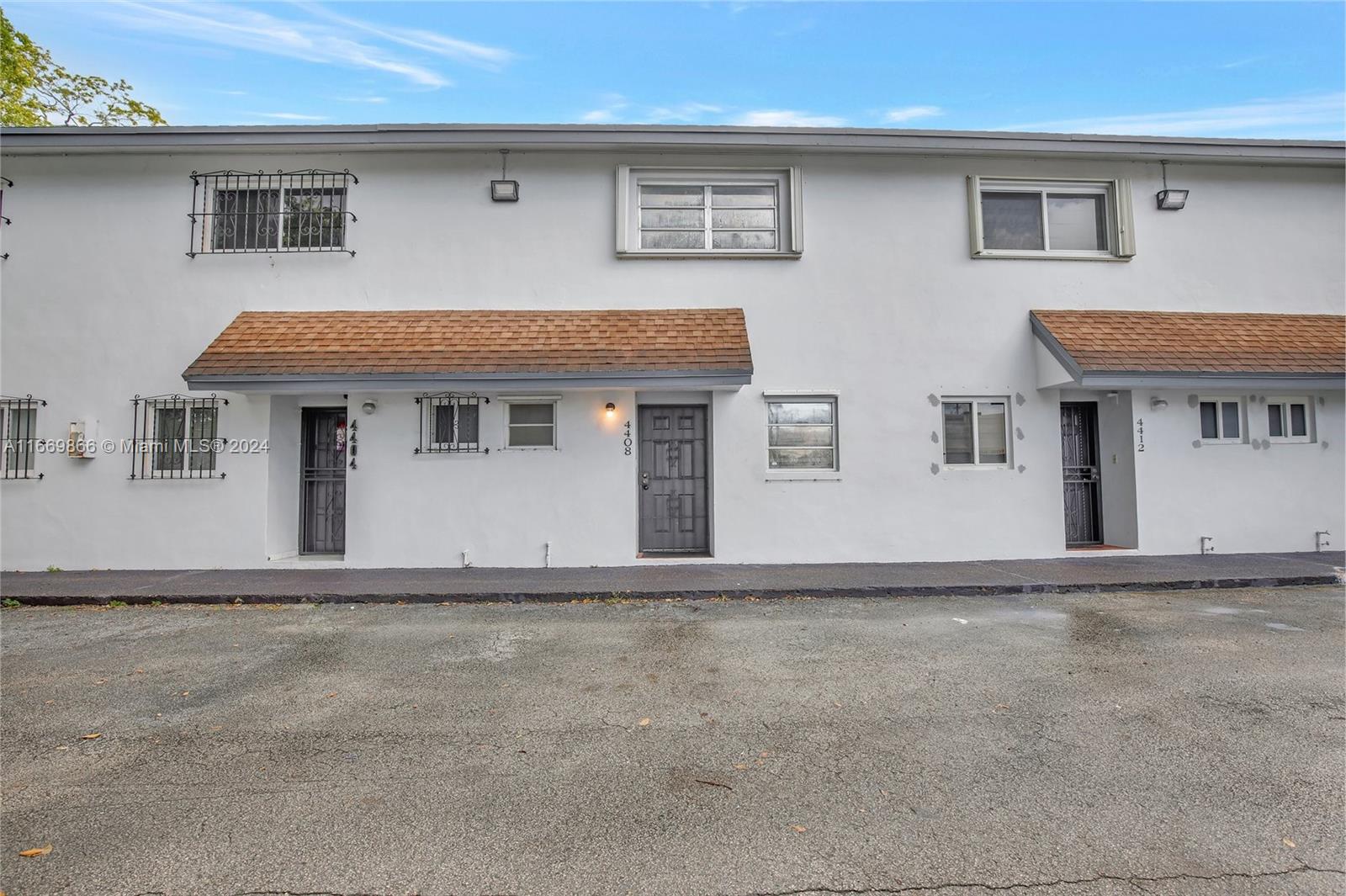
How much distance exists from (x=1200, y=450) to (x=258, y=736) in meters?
12.3

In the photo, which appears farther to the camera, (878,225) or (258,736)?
(878,225)

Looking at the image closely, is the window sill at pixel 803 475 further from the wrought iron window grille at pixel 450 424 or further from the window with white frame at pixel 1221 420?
the window with white frame at pixel 1221 420

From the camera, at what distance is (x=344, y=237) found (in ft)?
30.9

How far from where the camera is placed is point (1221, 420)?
9.70m

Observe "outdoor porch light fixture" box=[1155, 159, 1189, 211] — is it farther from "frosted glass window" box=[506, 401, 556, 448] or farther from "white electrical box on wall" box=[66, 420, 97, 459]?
"white electrical box on wall" box=[66, 420, 97, 459]

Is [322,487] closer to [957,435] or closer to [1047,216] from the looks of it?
[957,435]

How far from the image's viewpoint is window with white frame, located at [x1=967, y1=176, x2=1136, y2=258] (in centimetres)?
980

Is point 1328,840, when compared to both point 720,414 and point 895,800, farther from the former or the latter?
point 720,414

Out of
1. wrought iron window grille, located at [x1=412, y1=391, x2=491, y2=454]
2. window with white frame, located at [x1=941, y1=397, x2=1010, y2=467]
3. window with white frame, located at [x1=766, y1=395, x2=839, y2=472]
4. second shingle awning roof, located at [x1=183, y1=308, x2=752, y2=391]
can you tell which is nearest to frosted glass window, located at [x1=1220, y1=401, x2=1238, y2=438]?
window with white frame, located at [x1=941, y1=397, x2=1010, y2=467]

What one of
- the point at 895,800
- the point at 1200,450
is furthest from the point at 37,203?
the point at 1200,450

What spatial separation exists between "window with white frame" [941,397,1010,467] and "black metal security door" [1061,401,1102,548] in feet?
4.52

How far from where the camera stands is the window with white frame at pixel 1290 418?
973cm

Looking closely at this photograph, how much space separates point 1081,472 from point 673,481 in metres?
6.76

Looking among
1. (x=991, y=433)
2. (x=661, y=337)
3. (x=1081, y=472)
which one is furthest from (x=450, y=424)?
(x=1081, y=472)
